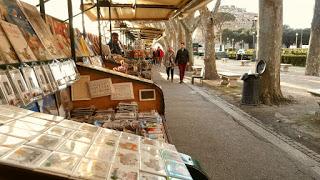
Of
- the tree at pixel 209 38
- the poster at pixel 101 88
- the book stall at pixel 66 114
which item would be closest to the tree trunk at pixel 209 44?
the tree at pixel 209 38

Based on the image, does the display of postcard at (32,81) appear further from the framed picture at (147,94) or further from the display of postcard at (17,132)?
the framed picture at (147,94)

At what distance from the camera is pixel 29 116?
1578 millimetres

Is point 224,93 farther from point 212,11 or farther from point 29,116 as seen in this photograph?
point 29,116

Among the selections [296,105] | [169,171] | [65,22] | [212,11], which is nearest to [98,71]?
[65,22]

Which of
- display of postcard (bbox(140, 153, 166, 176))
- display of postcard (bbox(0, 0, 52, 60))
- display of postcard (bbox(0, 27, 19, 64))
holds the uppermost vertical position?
display of postcard (bbox(0, 0, 52, 60))

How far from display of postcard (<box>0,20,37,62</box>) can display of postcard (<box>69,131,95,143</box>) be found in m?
1.08

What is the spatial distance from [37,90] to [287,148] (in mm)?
4392

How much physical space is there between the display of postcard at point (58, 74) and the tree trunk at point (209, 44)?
13361 mm

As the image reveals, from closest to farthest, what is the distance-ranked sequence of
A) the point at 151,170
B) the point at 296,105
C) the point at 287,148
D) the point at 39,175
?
the point at 39,175 < the point at 151,170 < the point at 287,148 < the point at 296,105

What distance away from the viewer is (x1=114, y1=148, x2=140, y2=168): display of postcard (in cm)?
136

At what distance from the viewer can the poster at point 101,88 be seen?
4176 millimetres

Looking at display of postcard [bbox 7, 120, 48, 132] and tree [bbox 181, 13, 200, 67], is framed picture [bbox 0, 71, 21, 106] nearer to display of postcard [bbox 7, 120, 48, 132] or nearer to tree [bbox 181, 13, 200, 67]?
display of postcard [bbox 7, 120, 48, 132]

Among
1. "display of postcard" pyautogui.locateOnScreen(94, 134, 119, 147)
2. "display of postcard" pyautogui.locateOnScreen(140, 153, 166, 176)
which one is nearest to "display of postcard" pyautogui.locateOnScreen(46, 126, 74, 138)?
"display of postcard" pyautogui.locateOnScreen(94, 134, 119, 147)

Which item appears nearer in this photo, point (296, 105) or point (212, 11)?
point (296, 105)
